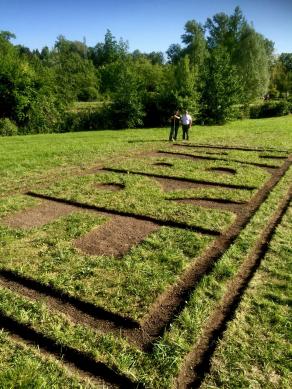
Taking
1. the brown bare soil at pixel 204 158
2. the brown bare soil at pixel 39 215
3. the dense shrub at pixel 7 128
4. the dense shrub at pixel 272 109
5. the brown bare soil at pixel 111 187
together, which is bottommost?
the brown bare soil at pixel 39 215

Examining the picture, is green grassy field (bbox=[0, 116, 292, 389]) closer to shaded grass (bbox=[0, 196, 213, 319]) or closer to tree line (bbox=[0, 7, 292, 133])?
shaded grass (bbox=[0, 196, 213, 319])

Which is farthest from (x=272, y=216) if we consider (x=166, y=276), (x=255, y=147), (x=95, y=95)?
(x=95, y=95)

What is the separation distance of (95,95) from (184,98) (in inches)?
1131

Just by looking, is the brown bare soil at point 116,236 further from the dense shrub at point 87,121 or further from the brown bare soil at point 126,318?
the dense shrub at point 87,121

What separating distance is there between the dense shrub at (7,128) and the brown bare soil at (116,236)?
19211 millimetres

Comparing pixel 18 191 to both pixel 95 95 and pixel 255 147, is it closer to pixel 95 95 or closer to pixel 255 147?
pixel 255 147

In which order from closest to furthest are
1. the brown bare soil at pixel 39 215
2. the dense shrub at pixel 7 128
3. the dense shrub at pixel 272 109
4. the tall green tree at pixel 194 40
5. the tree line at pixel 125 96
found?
the brown bare soil at pixel 39 215, the dense shrub at pixel 7 128, the tree line at pixel 125 96, the dense shrub at pixel 272 109, the tall green tree at pixel 194 40

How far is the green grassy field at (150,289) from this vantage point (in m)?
3.37

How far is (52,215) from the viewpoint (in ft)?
24.7

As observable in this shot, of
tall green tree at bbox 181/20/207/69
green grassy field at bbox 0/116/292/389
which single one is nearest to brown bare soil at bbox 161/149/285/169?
green grassy field at bbox 0/116/292/389

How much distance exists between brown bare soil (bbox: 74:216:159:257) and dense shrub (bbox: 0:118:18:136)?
19211mm

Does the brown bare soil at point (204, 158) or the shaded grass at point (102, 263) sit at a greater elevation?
the brown bare soil at point (204, 158)

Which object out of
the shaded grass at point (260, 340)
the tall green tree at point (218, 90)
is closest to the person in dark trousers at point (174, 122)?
the tall green tree at point (218, 90)

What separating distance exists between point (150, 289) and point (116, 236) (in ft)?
6.39
